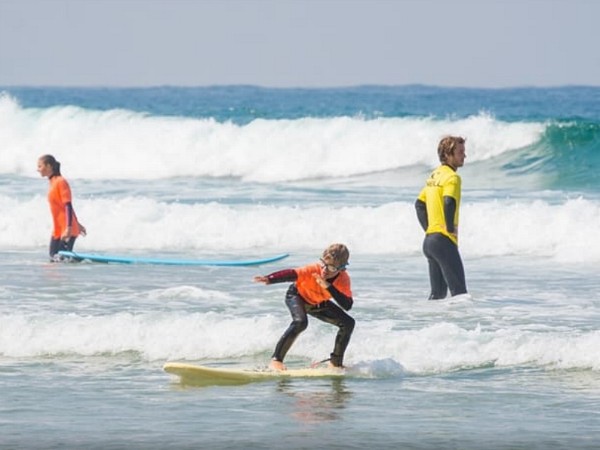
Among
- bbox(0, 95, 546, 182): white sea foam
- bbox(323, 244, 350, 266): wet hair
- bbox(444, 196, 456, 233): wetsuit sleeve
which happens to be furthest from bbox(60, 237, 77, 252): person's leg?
bbox(0, 95, 546, 182): white sea foam

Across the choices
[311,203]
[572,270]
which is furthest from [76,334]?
[311,203]

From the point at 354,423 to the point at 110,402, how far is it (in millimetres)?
1790

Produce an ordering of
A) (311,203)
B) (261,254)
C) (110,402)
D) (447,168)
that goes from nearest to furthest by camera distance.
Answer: (110,402), (447,168), (261,254), (311,203)

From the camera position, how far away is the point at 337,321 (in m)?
10.8

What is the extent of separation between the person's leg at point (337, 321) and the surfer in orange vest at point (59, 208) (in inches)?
252

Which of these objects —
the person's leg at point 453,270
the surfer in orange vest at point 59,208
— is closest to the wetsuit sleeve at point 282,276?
the person's leg at point 453,270

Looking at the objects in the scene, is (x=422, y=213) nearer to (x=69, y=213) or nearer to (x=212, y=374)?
(x=212, y=374)

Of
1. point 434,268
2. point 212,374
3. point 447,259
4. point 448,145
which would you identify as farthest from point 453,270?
point 212,374

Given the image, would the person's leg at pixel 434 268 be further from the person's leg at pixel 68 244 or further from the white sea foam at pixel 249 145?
the white sea foam at pixel 249 145

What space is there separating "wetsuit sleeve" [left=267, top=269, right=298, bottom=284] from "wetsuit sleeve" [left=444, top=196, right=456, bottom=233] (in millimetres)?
2759

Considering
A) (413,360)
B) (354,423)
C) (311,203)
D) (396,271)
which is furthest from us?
(311,203)

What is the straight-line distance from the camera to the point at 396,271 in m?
17.4

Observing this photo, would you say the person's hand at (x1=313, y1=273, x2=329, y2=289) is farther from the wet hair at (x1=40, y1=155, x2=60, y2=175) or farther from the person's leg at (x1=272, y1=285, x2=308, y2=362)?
the wet hair at (x1=40, y1=155, x2=60, y2=175)

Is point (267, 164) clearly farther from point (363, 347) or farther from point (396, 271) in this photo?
point (363, 347)
